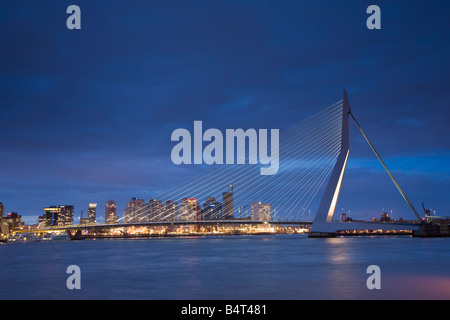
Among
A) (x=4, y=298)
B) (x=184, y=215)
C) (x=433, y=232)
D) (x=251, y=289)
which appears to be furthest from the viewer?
(x=184, y=215)

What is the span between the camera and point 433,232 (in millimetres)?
64812

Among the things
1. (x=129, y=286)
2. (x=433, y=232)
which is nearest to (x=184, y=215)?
(x=433, y=232)
